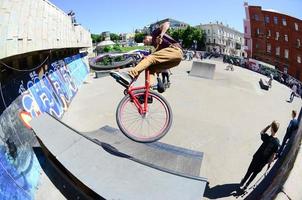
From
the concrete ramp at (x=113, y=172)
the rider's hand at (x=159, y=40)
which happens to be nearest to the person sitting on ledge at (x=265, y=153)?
the concrete ramp at (x=113, y=172)

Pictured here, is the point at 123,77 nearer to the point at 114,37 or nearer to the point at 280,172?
the point at 114,37

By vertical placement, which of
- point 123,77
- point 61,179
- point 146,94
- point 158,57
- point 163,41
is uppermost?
point 163,41

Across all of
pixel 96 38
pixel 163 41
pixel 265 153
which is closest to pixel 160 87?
pixel 163 41

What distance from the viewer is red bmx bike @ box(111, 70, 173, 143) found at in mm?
1849

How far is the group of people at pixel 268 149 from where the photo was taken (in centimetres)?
172

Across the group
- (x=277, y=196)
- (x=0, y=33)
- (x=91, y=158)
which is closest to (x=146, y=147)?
(x=91, y=158)

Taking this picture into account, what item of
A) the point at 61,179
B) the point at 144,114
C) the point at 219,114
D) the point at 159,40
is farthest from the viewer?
the point at 61,179

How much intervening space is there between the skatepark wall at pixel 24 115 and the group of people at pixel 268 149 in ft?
6.01

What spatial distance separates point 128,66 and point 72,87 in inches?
45.5

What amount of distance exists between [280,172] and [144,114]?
3.17 feet

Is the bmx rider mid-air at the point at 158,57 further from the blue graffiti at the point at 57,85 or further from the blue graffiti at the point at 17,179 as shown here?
the blue graffiti at the point at 17,179

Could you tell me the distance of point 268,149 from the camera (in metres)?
1.78

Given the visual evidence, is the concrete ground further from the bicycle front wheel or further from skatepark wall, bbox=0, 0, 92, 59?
skatepark wall, bbox=0, 0, 92, 59

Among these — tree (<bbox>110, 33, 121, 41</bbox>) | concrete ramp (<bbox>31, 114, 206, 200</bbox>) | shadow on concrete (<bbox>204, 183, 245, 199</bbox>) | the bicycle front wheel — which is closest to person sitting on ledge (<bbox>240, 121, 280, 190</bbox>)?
shadow on concrete (<bbox>204, 183, 245, 199</bbox>)
